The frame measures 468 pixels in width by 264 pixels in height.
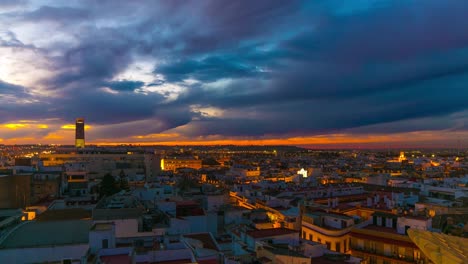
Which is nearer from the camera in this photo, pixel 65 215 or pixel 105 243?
pixel 105 243

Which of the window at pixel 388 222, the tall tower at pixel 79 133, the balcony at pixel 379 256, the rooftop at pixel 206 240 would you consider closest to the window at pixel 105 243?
the rooftop at pixel 206 240

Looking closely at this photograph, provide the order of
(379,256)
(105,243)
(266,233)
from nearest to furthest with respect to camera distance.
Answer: (105,243)
(266,233)
(379,256)

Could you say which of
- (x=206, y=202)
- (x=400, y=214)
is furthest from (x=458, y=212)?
(x=206, y=202)

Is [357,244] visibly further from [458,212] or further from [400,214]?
[458,212]

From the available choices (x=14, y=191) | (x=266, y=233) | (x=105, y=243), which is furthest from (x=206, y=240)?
(x=14, y=191)

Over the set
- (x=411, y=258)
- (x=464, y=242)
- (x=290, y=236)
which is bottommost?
(x=411, y=258)

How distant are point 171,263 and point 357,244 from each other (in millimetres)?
15350

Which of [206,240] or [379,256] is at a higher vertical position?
[206,240]

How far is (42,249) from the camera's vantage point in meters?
17.9

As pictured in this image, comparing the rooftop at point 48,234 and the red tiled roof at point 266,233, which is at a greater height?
the rooftop at point 48,234

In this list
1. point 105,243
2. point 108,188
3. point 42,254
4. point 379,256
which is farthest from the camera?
point 108,188

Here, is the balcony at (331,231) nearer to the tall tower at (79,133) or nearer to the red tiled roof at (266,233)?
the red tiled roof at (266,233)

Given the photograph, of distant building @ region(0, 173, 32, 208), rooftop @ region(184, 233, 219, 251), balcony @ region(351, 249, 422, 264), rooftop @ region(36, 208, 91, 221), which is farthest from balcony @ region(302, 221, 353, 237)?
distant building @ region(0, 173, 32, 208)

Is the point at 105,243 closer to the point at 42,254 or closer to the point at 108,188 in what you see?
the point at 42,254
